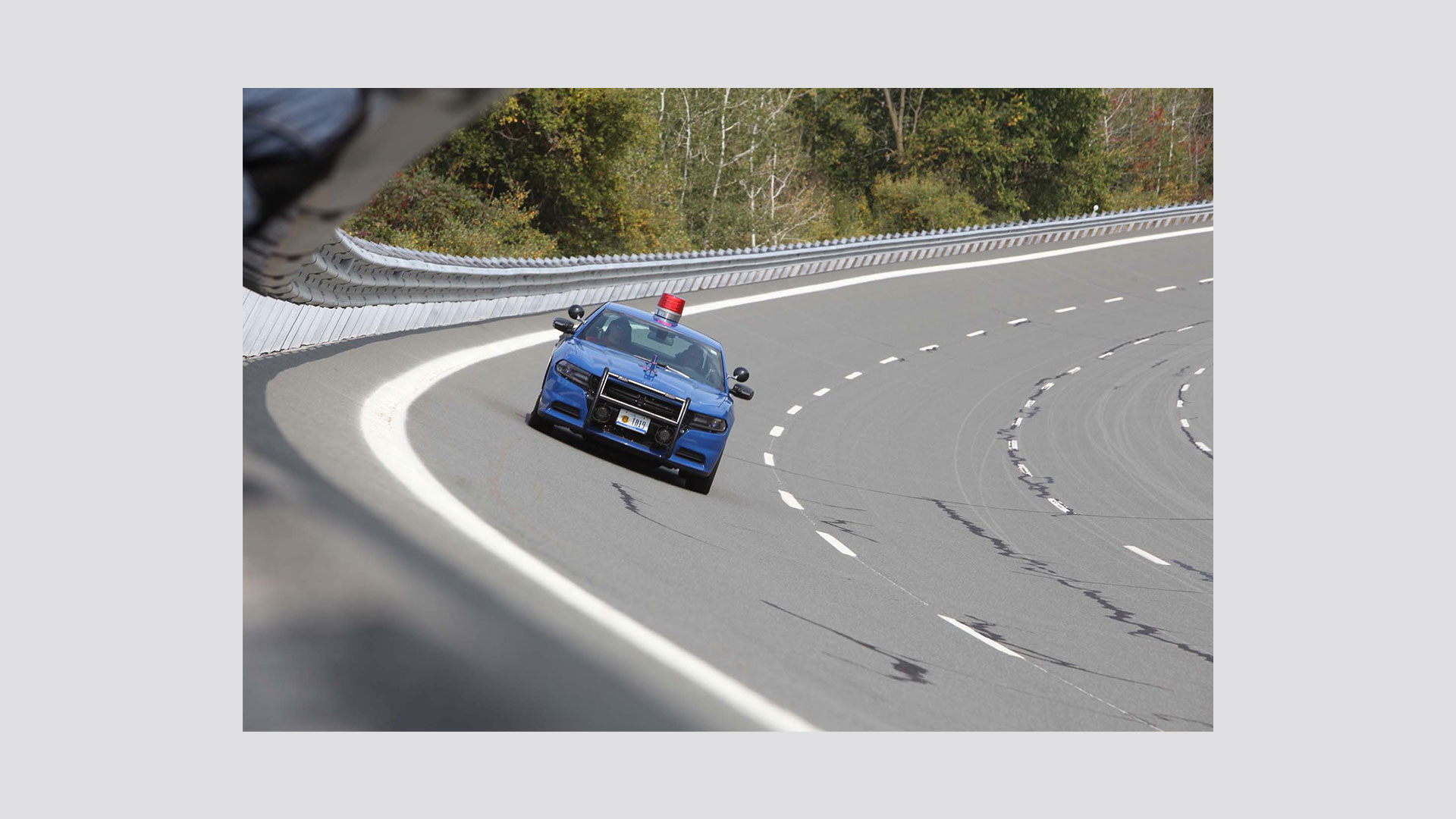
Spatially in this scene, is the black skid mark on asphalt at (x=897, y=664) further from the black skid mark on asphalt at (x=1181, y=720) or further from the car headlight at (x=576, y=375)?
the car headlight at (x=576, y=375)

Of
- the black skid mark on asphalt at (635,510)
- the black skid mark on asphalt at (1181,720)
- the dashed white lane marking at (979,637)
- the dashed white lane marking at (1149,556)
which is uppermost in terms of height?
the black skid mark on asphalt at (635,510)

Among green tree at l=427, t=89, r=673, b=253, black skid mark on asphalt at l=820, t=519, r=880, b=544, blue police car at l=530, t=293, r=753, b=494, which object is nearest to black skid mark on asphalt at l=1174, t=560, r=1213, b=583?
black skid mark on asphalt at l=820, t=519, r=880, b=544

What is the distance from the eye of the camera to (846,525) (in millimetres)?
13375

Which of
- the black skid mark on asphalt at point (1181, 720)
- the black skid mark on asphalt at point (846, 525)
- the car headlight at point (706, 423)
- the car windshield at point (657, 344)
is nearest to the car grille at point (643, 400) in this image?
the car headlight at point (706, 423)

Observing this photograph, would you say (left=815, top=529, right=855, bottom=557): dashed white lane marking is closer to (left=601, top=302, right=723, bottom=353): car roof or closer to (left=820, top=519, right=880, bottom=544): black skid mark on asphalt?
(left=820, top=519, right=880, bottom=544): black skid mark on asphalt

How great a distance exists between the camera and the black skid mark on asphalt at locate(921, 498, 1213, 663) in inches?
413

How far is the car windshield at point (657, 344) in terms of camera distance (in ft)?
44.0

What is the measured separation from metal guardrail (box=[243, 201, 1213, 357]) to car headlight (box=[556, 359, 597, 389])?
2.42 m

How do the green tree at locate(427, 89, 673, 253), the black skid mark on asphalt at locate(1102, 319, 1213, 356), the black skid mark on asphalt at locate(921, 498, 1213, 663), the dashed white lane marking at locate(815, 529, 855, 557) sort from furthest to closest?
the green tree at locate(427, 89, 673, 253)
the black skid mark on asphalt at locate(1102, 319, 1213, 356)
the dashed white lane marking at locate(815, 529, 855, 557)
the black skid mark on asphalt at locate(921, 498, 1213, 663)

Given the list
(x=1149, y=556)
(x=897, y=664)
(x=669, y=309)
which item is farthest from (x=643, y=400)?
(x=1149, y=556)

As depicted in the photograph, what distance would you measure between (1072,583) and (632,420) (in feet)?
13.9

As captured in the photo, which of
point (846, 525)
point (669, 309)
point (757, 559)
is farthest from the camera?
point (669, 309)

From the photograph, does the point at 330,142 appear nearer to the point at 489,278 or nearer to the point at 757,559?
the point at 757,559

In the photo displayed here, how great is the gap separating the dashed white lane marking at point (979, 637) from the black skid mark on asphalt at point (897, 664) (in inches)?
44.6
